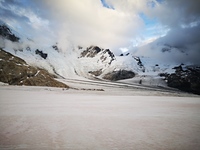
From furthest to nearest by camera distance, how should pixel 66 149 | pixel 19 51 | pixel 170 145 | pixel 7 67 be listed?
pixel 19 51 → pixel 7 67 → pixel 170 145 → pixel 66 149

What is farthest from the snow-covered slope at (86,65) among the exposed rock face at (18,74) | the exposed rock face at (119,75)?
the exposed rock face at (18,74)

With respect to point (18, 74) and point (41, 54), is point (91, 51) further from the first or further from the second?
point (18, 74)

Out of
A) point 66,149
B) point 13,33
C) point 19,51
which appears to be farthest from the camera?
point 13,33

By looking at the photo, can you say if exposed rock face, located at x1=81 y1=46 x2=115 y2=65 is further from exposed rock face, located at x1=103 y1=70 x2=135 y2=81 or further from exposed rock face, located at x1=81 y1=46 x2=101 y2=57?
exposed rock face, located at x1=103 y1=70 x2=135 y2=81

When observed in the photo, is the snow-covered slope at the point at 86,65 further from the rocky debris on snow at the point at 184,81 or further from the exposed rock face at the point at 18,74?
the exposed rock face at the point at 18,74

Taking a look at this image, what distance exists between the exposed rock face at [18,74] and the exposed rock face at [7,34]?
387 feet

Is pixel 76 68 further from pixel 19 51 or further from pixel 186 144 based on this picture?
pixel 186 144

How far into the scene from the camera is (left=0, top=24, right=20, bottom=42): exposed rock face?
5557 inches

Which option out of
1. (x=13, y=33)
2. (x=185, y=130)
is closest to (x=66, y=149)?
(x=185, y=130)

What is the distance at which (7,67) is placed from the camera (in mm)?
37406

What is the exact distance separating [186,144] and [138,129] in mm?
1571

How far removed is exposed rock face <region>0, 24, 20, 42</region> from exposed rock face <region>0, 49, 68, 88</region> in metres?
→ 118

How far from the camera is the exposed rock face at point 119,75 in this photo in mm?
133250

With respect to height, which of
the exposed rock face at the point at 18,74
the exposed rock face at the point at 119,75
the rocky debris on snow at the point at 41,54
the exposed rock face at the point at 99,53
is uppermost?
the exposed rock face at the point at 99,53
